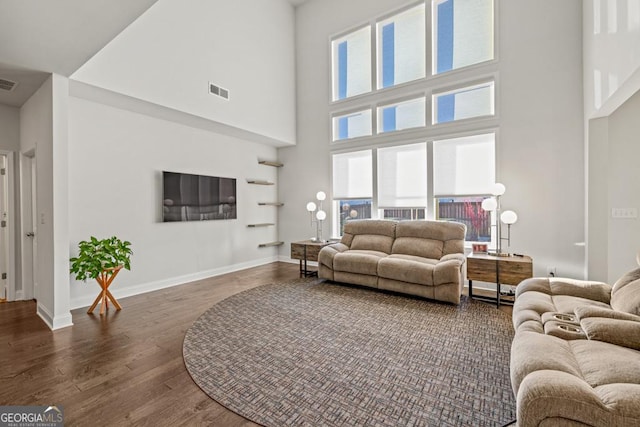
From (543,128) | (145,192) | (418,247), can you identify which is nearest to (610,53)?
(543,128)

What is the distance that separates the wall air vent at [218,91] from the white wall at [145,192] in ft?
2.33

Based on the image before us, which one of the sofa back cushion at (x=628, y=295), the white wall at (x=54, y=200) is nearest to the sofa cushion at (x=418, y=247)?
the sofa back cushion at (x=628, y=295)

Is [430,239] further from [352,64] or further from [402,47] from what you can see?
[352,64]

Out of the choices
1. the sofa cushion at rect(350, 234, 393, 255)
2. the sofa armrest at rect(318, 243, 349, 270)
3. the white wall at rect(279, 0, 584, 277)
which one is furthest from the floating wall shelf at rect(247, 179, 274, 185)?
the white wall at rect(279, 0, 584, 277)

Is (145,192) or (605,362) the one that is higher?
(145,192)

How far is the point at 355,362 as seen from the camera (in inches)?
90.0

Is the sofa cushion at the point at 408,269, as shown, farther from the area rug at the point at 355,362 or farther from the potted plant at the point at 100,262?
the potted plant at the point at 100,262

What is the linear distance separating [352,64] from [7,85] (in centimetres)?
512

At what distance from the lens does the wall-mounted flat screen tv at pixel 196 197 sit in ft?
14.7

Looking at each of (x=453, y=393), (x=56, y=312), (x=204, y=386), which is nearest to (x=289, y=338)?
(x=204, y=386)

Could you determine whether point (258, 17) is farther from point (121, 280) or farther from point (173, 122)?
point (121, 280)

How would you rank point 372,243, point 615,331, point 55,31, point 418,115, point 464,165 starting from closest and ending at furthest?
point 615,331 < point 55,31 < point 464,165 < point 372,243 < point 418,115

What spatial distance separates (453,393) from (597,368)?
2.71 ft

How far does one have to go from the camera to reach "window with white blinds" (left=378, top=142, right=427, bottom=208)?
4945 mm
